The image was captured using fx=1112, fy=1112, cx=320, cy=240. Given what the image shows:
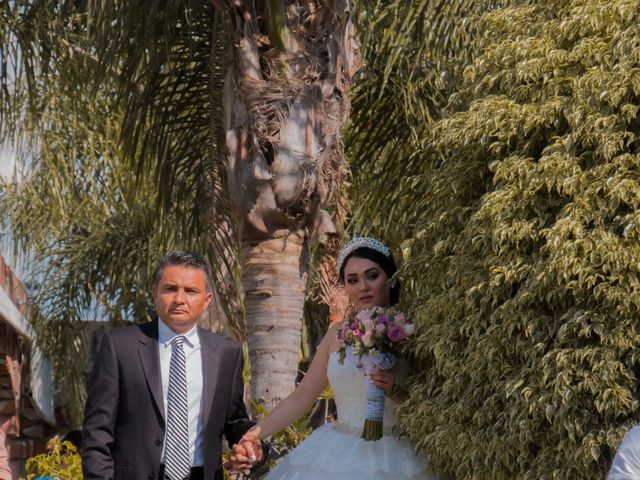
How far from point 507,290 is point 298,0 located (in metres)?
3.06

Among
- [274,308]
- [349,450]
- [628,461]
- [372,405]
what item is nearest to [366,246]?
[372,405]

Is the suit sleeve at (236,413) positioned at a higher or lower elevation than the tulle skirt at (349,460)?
higher

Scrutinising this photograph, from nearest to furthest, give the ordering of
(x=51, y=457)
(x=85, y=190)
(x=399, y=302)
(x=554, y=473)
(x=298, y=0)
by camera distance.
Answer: (x=554, y=473) → (x=399, y=302) → (x=298, y=0) → (x=51, y=457) → (x=85, y=190)

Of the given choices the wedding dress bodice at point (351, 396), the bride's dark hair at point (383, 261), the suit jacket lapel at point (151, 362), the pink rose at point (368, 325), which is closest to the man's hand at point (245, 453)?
the suit jacket lapel at point (151, 362)

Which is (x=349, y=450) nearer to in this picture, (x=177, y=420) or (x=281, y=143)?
(x=177, y=420)

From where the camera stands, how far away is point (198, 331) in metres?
4.57

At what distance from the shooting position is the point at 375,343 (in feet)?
15.2

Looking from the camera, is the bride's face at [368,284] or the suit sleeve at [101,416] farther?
the bride's face at [368,284]

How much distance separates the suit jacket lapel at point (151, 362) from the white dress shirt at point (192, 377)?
0.03m

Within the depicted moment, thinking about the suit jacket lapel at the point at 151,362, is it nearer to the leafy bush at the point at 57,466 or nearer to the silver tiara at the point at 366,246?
the silver tiara at the point at 366,246

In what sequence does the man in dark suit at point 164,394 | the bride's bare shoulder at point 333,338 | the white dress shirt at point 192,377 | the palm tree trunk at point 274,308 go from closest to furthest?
the man in dark suit at point 164,394, the white dress shirt at point 192,377, the bride's bare shoulder at point 333,338, the palm tree trunk at point 274,308

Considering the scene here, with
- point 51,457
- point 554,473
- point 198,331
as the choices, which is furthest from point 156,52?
point 554,473

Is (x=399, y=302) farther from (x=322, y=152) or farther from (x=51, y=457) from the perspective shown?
(x=51, y=457)

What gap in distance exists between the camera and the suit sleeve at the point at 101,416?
4.18m
